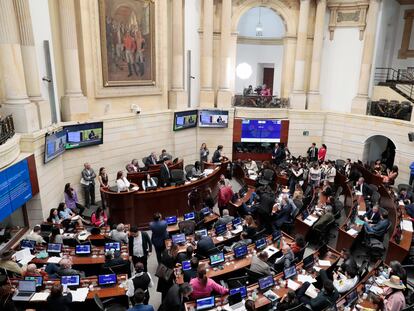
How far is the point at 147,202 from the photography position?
10.6m

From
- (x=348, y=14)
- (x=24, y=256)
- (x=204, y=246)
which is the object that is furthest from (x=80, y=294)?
(x=348, y=14)

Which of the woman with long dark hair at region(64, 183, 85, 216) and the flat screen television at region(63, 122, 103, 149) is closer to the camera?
the woman with long dark hair at region(64, 183, 85, 216)

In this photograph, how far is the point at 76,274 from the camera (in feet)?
21.9

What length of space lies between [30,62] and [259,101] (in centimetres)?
1040

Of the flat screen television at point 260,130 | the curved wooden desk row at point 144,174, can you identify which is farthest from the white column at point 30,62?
the flat screen television at point 260,130

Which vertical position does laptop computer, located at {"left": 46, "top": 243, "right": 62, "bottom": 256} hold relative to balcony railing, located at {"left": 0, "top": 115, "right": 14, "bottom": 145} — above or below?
below

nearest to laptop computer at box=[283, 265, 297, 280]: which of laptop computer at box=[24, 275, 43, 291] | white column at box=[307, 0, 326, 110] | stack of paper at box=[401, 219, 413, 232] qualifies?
stack of paper at box=[401, 219, 413, 232]

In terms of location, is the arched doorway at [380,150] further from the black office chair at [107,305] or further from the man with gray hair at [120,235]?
the black office chair at [107,305]

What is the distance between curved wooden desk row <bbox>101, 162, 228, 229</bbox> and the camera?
33.2 feet

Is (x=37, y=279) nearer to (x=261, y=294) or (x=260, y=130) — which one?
(x=261, y=294)

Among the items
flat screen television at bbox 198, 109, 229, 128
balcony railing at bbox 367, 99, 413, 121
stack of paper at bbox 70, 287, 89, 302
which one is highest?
balcony railing at bbox 367, 99, 413, 121

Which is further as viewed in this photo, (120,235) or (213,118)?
(213,118)

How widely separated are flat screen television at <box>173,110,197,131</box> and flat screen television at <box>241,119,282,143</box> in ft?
7.97

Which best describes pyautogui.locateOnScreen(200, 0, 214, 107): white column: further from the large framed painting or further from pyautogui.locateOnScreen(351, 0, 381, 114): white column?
pyautogui.locateOnScreen(351, 0, 381, 114): white column
